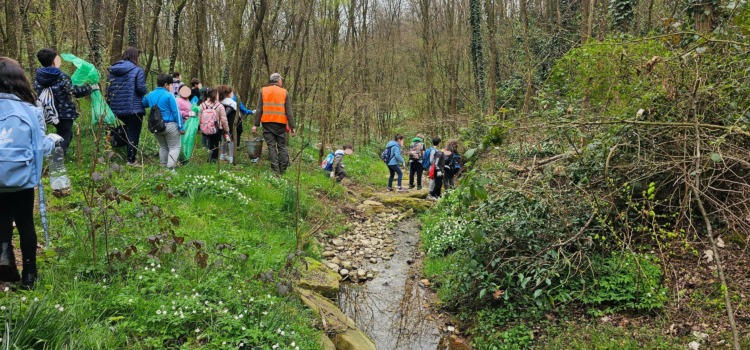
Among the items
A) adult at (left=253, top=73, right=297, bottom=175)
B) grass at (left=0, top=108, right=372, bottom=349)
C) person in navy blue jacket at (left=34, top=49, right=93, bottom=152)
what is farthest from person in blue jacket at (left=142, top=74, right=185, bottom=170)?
adult at (left=253, top=73, right=297, bottom=175)

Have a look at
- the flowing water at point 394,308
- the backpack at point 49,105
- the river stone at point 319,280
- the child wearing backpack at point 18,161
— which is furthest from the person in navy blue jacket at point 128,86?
the flowing water at point 394,308

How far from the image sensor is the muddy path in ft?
17.0

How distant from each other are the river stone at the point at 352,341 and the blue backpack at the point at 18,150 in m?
2.86

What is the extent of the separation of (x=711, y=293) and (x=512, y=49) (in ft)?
50.2

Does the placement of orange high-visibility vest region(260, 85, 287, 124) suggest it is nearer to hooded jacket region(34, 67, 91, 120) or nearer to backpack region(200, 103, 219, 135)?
backpack region(200, 103, 219, 135)

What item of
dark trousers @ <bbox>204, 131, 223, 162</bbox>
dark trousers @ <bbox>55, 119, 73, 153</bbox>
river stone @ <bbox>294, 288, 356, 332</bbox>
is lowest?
river stone @ <bbox>294, 288, 356, 332</bbox>

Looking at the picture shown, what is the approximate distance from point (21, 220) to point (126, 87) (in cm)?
427

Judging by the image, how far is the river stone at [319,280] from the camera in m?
5.39

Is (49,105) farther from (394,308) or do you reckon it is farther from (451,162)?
(451,162)

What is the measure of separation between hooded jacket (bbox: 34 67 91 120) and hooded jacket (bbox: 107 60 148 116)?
873 millimetres

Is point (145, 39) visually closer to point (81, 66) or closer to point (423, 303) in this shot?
point (81, 66)

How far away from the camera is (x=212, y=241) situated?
5.23m

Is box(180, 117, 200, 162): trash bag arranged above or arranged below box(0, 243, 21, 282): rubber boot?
above

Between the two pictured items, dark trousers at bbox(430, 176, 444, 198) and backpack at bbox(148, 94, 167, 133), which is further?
dark trousers at bbox(430, 176, 444, 198)
